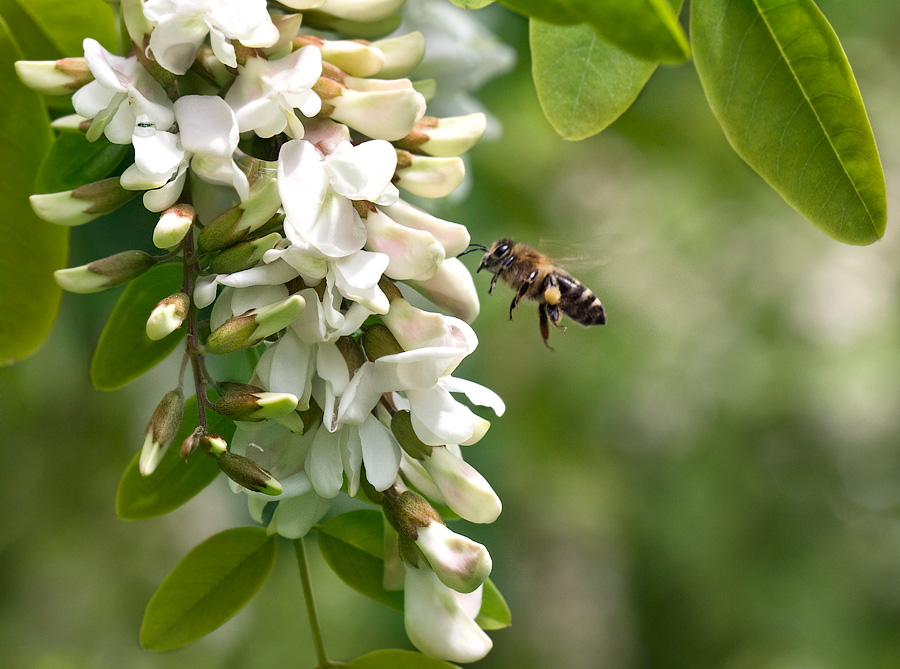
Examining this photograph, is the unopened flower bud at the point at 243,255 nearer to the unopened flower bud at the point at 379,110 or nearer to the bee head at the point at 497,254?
the unopened flower bud at the point at 379,110

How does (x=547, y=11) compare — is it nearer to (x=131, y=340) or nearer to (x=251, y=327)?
(x=251, y=327)

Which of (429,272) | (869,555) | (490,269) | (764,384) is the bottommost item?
(869,555)

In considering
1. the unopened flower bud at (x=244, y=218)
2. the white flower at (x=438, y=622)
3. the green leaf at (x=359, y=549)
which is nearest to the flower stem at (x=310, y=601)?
the green leaf at (x=359, y=549)

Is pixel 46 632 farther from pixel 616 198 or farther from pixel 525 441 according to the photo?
pixel 616 198

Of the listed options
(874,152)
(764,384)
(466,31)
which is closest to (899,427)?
(764,384)

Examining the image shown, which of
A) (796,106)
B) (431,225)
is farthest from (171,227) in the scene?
(796,106)
